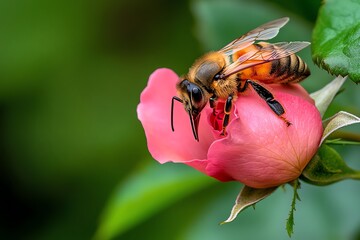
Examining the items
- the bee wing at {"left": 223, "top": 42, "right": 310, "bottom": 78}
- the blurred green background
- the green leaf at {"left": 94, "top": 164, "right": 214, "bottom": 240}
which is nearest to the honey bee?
the bee wing at {"left": 223, "top": 42, "right": 310, "bottom": 78}

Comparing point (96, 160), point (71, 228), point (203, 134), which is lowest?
point (71, 228)

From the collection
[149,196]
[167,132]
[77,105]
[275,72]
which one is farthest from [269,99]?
[77,105]

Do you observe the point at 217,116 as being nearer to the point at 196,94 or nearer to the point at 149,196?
the point at 196,94

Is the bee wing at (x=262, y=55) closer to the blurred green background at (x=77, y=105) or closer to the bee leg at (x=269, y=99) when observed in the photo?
the bee leg at (x=269, y=99)

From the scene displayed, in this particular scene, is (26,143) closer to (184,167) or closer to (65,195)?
(65,195)

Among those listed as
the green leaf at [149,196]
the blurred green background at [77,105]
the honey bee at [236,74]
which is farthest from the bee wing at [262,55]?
the blurred green background at [77,105]

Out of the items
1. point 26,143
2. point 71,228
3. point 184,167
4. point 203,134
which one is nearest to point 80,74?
point 26,143

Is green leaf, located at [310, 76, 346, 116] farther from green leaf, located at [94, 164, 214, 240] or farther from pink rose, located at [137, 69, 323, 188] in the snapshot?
green leaf, located at [94, 164, 214, 240]
